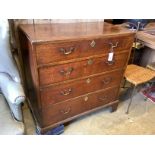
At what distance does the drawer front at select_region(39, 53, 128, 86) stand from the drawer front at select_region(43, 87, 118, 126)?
0.27 metres

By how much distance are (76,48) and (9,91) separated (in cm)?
58

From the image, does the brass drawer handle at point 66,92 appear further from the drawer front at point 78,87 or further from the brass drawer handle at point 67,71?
the brass drawer handle at point 67,71

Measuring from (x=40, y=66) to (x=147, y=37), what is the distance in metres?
1.44

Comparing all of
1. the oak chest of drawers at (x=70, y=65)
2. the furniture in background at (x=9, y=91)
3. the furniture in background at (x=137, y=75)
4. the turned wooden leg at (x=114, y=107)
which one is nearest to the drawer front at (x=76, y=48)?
the oak chest of drawers at (x=70, y=65)

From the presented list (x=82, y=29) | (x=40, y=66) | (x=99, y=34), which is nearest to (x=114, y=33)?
(x=99, y=34)

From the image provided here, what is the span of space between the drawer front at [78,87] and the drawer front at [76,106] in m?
0.06

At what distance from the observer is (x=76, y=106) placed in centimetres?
161

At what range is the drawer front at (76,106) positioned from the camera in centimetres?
148

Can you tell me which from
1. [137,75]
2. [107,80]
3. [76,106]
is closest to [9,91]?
[76,106]

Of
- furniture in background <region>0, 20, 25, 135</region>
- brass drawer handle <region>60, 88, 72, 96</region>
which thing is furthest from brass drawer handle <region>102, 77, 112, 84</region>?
furniture in background <region>0, 20, 25, 135</region>

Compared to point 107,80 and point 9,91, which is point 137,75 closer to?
point 107,80

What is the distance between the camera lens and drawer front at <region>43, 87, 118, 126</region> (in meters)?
1.48

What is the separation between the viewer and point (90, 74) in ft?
4.87
